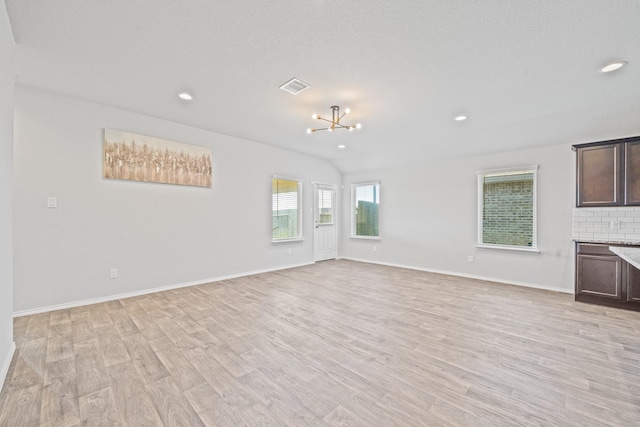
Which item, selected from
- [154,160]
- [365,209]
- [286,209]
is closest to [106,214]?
[154,160]

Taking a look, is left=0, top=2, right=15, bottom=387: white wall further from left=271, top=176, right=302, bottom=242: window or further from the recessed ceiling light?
the recessed ceiling light

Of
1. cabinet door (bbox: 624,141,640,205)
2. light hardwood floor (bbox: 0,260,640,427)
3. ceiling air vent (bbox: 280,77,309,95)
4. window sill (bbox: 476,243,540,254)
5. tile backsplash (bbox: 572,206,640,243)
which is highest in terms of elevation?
ceiling air vent (bbox: 280,77,309,95)

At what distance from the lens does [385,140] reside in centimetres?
518

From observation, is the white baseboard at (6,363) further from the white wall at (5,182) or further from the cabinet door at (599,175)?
the cabinet door at (599,175)

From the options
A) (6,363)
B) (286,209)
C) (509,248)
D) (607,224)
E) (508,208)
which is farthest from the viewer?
(286,209)

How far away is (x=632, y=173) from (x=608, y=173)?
0.22 meters

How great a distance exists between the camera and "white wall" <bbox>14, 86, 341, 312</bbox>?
3.16m

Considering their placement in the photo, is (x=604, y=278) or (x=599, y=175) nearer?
(x=604, y=278)

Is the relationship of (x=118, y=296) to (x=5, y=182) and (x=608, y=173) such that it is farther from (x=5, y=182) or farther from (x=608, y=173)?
(x=608, y=173)

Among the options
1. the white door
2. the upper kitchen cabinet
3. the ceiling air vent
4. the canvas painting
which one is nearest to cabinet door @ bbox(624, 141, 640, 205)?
the upper kitchen cabinet

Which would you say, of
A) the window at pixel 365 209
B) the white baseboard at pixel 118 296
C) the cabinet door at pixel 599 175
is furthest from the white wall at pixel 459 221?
the white baseboard at pixel 118 296

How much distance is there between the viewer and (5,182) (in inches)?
80.0

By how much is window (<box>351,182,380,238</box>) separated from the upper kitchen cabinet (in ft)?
Result: 12.5

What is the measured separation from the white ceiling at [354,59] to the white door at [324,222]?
2.94 m
